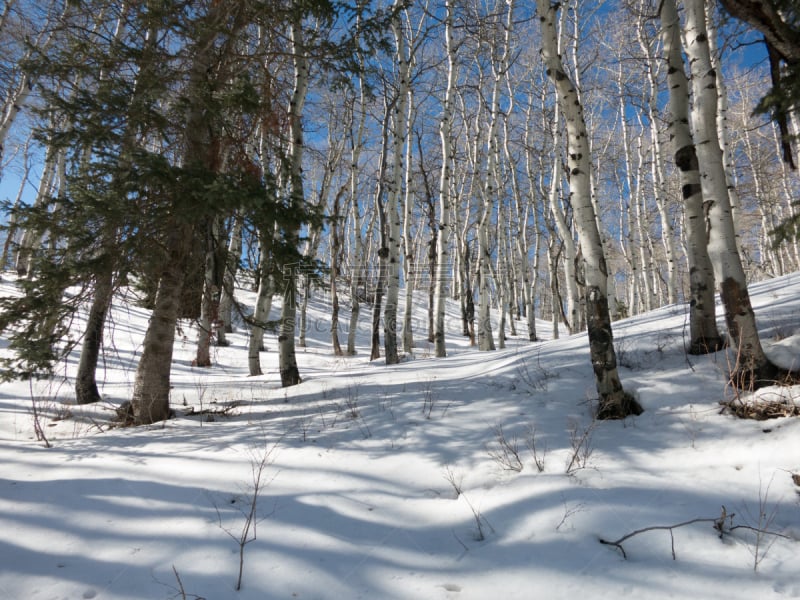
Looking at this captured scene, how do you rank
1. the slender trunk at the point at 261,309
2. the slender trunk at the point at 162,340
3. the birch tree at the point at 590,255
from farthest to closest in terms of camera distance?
the slender trunk at the point at 261,309 < the slender trunk at the point at 162,340 < the birch tree at the point at 590,255

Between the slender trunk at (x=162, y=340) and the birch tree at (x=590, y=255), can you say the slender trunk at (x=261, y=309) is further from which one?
the birch tree at (x=590, y=255)

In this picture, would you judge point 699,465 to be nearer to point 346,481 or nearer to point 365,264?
point 346,481

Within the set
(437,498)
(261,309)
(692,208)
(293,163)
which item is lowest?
(437,498)

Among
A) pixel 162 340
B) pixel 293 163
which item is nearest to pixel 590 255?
pixel 293 163

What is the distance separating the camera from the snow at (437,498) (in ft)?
6.07

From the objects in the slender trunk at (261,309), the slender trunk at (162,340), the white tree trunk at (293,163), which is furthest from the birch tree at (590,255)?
the slender trunk at (162,340)

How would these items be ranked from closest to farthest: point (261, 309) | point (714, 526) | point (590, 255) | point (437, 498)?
point (714, 526)
point (437, 498)
point (590, 255)
point (261, 309)

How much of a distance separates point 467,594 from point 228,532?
1.37m

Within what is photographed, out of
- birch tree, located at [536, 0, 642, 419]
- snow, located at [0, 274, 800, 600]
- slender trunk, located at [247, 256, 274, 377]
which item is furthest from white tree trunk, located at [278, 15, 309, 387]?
birch tree, located at [536, 0, 642, 419]

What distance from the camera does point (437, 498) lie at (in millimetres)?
2578

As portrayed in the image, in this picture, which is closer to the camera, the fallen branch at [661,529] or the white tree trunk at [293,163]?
the fallen branch at [661,529]

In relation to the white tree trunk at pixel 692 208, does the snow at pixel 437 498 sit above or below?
below

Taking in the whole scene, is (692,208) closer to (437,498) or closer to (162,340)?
(437,498)

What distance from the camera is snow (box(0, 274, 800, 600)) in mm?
1851
